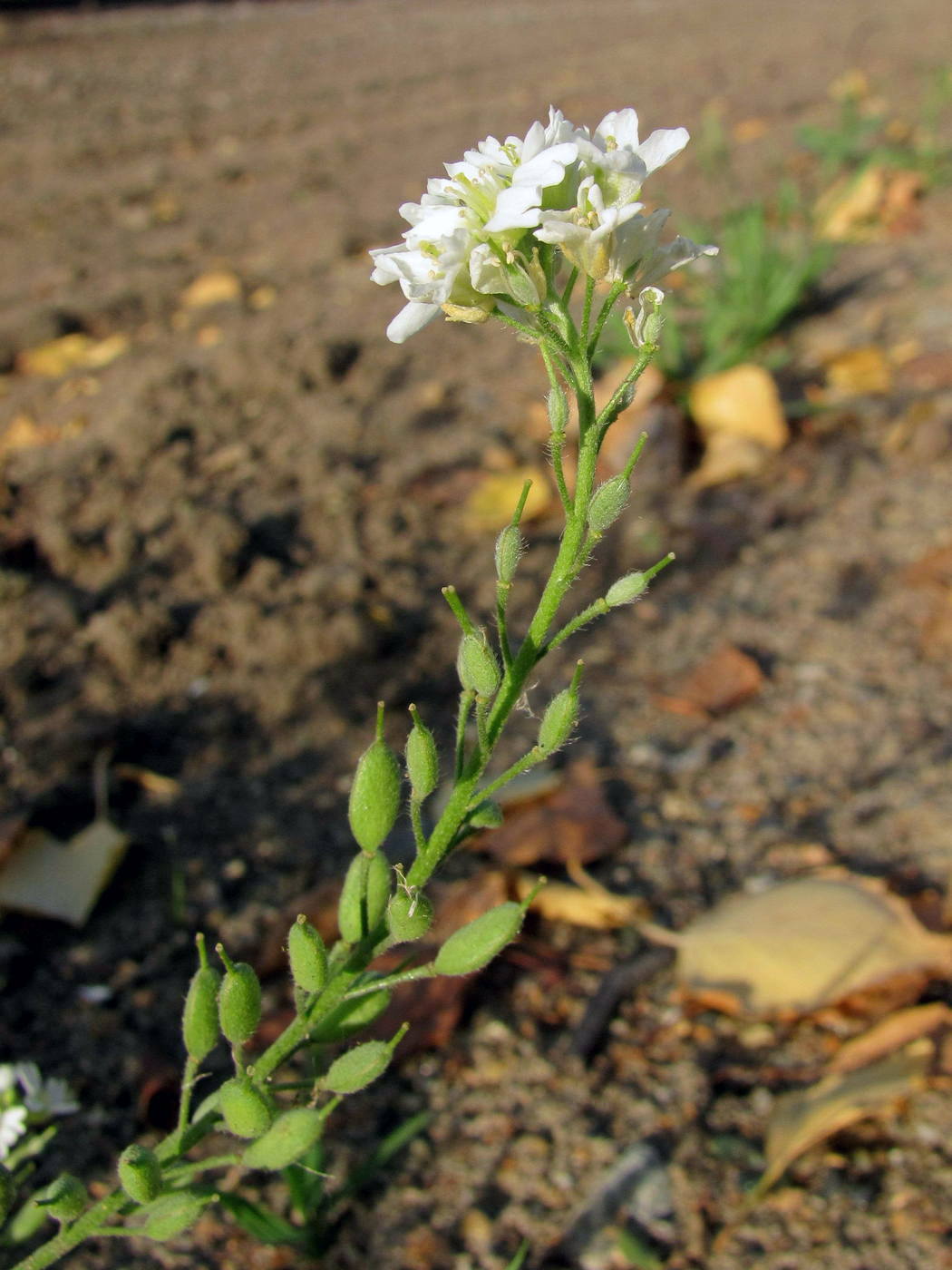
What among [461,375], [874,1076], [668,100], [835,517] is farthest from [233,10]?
[874,1076]

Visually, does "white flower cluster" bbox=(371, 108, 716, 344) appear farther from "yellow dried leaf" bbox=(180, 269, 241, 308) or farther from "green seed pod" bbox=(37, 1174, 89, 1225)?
"yellow dried leaf" bbox=(180, 269, 241, 308)

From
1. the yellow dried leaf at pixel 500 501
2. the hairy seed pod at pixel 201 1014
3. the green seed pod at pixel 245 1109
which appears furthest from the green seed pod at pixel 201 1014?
the yellow dried leaf at pixel 500 501

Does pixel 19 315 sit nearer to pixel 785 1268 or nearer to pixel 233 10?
pixel 785 1268

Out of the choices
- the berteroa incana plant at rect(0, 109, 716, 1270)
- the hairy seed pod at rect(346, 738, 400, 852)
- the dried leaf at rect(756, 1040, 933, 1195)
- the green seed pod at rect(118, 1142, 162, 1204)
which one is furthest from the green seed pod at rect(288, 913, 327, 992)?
the dried leaf at rect(756, 1040, 933, 1195)

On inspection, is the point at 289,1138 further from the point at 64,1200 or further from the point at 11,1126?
the point at 11,1126

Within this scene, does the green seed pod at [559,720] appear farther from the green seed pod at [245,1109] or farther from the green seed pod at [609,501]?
the green seed pod at [245,1109]
